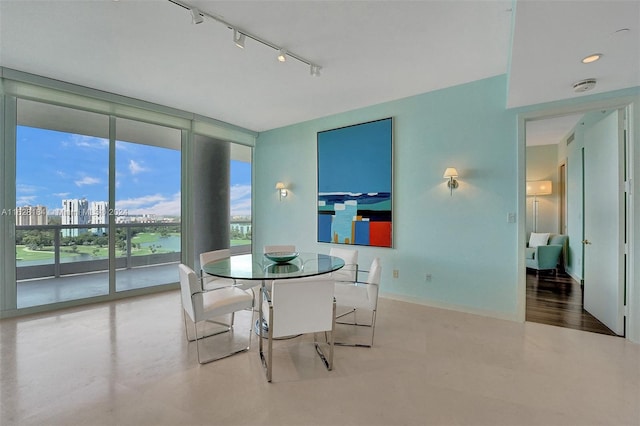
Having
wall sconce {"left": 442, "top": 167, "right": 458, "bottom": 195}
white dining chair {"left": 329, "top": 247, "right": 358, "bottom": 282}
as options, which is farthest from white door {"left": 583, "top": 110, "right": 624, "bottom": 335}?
white dining chair {"left": 329, "top": 247, "right": 358, "bottom": 282}

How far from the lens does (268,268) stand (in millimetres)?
2926

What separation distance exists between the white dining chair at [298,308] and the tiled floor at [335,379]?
0.37 m

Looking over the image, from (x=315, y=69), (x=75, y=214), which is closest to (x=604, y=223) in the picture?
(x=315, y=69)

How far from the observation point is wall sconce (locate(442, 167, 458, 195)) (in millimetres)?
3686

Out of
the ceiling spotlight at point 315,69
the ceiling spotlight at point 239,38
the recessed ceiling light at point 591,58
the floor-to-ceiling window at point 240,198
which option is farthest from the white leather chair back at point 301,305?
the floor-to-ceiling window at point 240,198

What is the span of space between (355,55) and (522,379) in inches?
127

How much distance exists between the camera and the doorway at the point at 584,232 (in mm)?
3084

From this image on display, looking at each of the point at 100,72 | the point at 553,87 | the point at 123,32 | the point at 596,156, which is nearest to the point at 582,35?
Result: the point at 553,87

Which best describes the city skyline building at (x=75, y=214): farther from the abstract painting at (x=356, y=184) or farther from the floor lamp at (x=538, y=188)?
the floor lamp at (x=538, y=188)

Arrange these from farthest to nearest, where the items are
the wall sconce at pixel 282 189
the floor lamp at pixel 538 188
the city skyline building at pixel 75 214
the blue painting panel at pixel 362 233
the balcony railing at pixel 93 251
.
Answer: the floor lamp at pixel 538 188 < the wall sconce at pixel 282 189 < the blue painting panel at pixel 362 233 < the city skyline building at pixel 75 214 < the balcony railing at pixel 93 251


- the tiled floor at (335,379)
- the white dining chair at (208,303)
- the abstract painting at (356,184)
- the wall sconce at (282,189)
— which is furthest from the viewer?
the wall sconce at (282,189)

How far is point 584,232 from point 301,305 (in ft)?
13.3

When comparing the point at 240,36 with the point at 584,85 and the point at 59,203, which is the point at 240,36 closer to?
the point at 584,85

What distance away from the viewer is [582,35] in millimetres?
2004
